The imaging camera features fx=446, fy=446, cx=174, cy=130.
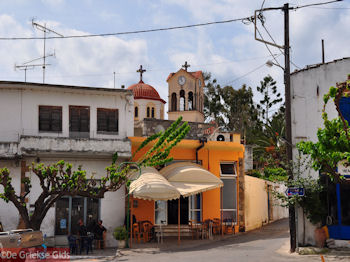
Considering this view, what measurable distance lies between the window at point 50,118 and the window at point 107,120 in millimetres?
1811

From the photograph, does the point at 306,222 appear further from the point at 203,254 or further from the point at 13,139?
the point at 13,139

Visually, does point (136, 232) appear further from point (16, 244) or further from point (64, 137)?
point (16, 244)

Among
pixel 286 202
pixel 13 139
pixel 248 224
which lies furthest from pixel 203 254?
pixel 13 139

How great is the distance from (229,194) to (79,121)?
8.58 metres

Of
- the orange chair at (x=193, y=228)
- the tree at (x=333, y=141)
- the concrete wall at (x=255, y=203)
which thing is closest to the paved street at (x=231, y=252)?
the orange chair at (x=193, y=228)

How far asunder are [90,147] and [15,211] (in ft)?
14.0

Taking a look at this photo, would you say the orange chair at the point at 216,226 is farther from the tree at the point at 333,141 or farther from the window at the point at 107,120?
the tree at the point at 333,141

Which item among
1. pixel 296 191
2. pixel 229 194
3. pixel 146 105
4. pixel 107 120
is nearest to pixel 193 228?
pixel 229 194

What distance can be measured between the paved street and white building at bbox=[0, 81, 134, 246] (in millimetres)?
3652

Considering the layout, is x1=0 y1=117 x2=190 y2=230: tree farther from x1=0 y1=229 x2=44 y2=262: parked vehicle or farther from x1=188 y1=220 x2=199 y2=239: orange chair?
x1=188 y1=220 x2=199 y2=239: orange chair

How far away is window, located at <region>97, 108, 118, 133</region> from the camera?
2136 centimetres

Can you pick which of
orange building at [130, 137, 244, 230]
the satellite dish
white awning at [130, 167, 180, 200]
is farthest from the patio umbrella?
the satellite dish

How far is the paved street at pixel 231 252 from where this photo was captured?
49.8ft

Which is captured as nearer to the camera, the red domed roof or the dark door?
the dark door
